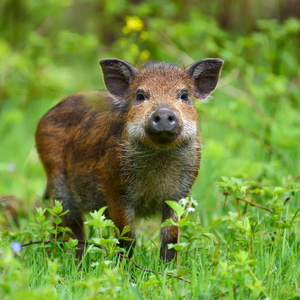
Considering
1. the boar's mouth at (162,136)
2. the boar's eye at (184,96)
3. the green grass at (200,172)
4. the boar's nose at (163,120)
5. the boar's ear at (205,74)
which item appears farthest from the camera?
the boar's ear at (205,74)

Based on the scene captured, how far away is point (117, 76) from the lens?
16.7 ft

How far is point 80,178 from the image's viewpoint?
211 inches

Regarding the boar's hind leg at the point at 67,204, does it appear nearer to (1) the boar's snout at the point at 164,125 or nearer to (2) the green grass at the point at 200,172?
(2) the green grass at the point at 200,172

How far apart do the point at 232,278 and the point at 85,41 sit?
4988mm

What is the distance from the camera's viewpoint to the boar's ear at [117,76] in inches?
199

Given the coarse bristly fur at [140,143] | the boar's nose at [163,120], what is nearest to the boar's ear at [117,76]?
the coarse bristly fur at [140,143]

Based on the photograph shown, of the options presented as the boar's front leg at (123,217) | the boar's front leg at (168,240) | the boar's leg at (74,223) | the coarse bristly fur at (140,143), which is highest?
the coarse bristly fur at (140,143)

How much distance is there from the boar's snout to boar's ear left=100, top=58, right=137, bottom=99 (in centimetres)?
76

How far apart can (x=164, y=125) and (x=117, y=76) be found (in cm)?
104

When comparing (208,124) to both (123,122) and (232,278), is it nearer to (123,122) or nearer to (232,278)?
(123,122)

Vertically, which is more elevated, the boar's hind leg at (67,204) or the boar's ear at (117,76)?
the boar's ear at (117,76)

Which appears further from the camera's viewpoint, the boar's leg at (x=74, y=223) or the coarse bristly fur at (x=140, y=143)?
the boar's leg at (x=74, y=223)

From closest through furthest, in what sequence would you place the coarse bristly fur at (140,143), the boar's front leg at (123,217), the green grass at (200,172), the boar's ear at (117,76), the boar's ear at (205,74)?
the green grass at (200,172) < the coarse bristly fur at (140,143) < the boar's front leg at (123,217) < the boar's ear at (117,76) < the boar's ear at (205,74)

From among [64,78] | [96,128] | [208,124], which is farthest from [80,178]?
[208,124]
